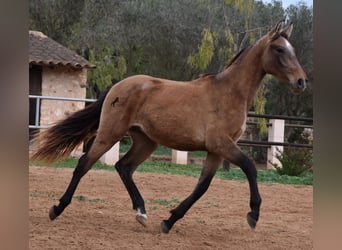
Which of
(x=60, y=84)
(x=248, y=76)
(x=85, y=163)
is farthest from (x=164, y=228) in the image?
(x=60, y=84)

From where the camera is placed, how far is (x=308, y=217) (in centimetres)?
564

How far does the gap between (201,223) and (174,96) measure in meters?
1.34

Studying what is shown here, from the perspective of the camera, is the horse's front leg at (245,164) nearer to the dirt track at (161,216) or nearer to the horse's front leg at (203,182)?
the horse's front leg at (203,182)

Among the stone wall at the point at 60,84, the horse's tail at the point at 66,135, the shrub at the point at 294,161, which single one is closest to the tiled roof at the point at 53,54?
the stone wall at the point at 60,84

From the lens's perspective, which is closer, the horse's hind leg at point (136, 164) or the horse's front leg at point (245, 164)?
the horse's front leg at point (245, 164)

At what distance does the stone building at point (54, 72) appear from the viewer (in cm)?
616

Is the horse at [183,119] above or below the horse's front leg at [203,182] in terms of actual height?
above

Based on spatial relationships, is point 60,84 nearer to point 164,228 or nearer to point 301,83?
point 164,228

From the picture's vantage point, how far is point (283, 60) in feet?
12.9

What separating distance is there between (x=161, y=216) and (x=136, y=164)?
807 millimetres

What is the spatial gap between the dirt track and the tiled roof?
61.9 inches

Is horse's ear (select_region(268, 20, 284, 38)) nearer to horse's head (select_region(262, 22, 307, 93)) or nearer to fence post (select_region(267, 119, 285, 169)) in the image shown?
horse's head (select_region(262, 22, 307, 93))

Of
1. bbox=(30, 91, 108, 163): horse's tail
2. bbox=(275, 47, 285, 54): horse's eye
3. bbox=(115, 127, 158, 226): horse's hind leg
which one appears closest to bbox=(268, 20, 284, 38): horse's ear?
bbox=(275, 47, 285, 54): horse's eye
